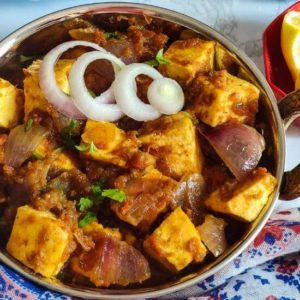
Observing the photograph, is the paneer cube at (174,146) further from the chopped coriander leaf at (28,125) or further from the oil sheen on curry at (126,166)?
the chopped coriander leaf at (28,125)

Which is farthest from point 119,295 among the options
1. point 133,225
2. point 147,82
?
point 147,82

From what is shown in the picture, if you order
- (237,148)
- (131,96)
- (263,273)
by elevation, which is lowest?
(263,273)

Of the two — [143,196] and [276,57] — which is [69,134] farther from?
[276,57]

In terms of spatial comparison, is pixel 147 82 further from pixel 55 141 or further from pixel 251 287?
pixel 251 287

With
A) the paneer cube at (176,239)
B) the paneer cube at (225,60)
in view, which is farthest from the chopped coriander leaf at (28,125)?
the paneer cube at (225,60)

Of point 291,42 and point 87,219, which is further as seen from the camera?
point 291,42

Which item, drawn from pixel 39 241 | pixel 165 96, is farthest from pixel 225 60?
pixel 39 241

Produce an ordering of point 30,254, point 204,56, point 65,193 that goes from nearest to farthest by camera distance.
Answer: point 30,254 < point 65,193 < point 204,56

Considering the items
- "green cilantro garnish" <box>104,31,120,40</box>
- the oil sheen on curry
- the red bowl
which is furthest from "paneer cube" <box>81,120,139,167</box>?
the red bowl
